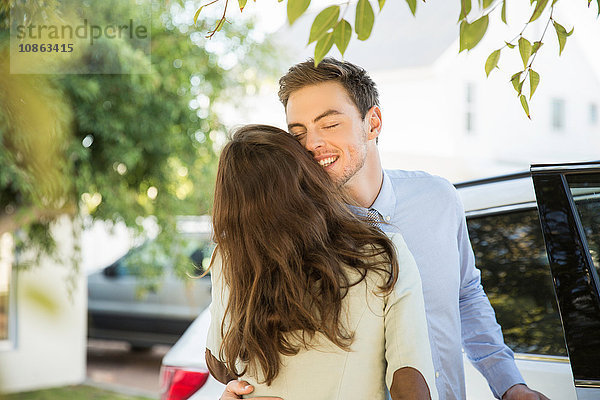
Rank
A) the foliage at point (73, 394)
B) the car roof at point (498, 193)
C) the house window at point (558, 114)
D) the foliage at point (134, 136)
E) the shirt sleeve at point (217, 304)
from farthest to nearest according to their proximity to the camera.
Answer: the house window at point (558, 114)
the foliage at point (73, 394)
the foliage at point (134, 136)
the car roof at point (498, 193)
the shirt sleeve at point (217, 304)

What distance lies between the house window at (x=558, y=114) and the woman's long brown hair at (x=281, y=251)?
17588 mm

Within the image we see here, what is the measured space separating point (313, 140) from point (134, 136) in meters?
3.59

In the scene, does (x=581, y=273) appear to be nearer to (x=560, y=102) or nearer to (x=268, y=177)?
(x=268, y=177)

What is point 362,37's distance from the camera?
1.36 m

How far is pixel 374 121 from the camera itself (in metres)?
2.43

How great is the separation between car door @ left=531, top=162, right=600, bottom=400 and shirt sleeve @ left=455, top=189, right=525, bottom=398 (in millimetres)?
214

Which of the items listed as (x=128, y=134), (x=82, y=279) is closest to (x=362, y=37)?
(x=128, y=134)

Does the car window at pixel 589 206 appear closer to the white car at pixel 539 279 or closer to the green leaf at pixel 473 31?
the white car at pixel 539 279

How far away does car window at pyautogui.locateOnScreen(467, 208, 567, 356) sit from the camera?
2.58 m

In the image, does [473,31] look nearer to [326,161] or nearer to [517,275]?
[326,161]

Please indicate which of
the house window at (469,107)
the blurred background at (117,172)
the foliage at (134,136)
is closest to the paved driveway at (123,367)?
the blurred background at (117,172)

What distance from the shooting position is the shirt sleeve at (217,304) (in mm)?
1945

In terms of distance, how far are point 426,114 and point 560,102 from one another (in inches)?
183

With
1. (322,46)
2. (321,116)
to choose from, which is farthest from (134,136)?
(322,46)
